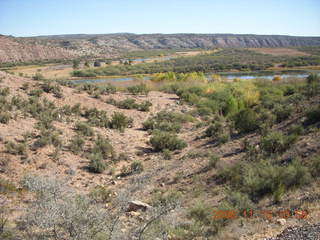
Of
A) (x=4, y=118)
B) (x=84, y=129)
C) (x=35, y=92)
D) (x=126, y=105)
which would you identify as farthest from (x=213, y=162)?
(x=35, y=92)

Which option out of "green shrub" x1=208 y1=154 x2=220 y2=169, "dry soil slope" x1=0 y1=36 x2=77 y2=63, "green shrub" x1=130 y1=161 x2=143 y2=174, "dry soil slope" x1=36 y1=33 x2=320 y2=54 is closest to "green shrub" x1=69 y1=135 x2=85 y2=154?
"green shrub" x1=130 y1=161 x2=143 y2=174

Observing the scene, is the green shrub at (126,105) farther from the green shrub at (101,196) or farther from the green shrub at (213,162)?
the green shrub at (101,196)

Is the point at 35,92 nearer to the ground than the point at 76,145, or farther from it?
farther from it

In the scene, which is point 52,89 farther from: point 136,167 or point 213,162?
point 213,162

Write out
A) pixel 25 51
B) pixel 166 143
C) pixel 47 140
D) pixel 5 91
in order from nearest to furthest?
pixel 47 140, pixel 166 143, pixel 5 91, pixel 25 51

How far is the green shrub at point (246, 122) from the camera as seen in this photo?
38.8 ft

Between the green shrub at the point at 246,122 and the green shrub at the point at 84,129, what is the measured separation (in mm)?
6696

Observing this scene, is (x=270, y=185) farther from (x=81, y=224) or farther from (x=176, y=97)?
(x=176, y=97)

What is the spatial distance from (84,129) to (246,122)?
7.39 m

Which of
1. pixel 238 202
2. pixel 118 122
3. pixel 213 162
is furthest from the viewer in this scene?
pixel 118 122

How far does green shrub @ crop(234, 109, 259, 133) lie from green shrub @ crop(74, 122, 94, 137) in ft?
22.0

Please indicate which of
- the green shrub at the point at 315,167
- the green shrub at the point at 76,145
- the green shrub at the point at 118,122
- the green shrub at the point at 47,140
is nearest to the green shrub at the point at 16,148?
the green shrub at the point at 47,140

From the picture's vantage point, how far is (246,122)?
39.1 feet

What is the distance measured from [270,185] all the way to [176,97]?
67.3 feet
